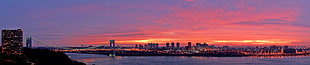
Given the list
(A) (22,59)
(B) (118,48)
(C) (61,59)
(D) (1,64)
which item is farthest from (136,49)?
(D) (1,64)

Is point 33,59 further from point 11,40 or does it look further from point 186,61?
point 186,61

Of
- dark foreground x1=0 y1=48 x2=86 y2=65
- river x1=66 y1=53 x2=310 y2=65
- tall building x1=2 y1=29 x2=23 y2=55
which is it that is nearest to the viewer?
dark foreground x1=0 y1=48 x2=86 y2=65

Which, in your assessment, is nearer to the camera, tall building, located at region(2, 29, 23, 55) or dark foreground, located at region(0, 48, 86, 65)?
dark foreground, located at region(0, 48, 86, 65)

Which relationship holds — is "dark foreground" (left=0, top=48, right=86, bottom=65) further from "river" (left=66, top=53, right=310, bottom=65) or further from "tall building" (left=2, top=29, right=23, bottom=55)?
"river" (left=66, top=53, right=310, bottom=65)

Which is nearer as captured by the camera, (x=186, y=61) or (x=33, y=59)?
(x=33, y=59)

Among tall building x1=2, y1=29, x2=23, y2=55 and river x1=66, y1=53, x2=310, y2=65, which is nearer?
tall building x1=2, y1=29, x2=23, y2=55

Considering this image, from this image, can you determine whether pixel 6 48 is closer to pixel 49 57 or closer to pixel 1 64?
pixel 49 57

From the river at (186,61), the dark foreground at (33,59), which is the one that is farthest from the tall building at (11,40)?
the river at (186,61)

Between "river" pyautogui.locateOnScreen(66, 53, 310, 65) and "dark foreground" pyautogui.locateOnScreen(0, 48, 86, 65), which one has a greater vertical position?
"dark foreground" pyautogui.locateOnScreen(0, 48, 86, 65)

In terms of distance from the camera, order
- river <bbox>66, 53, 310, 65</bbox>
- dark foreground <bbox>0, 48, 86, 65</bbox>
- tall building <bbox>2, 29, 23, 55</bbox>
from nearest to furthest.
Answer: dark foreground <bbox>0, 48, 86, 65</bbox> < tall building <bbox>2, 29, 23, 55</bbox> < river <bbox>66, 53, 310, 65</bbox>

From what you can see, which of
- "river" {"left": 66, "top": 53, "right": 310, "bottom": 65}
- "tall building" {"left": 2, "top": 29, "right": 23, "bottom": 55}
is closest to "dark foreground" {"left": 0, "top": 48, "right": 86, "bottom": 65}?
"tall building" {"left": 2, "top": 29, "right": 23, "bottom": 55}

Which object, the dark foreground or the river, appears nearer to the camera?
the dark foreground

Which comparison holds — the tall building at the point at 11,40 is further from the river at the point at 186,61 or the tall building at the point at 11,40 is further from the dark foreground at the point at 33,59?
the river at the point at 186,61

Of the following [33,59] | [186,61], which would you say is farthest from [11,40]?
[186,61]
